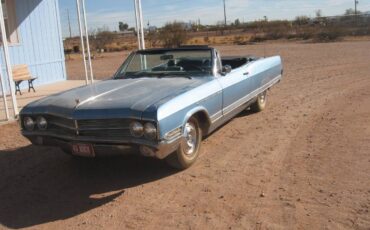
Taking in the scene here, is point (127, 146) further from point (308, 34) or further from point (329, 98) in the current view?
point (308, 34)

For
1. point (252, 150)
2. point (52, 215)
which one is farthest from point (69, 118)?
point (252, 150)

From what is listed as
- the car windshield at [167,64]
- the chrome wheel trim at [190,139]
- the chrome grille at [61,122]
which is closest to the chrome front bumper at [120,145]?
the chrome grille at [61,122]

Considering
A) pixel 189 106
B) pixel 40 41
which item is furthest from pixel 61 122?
pixel 40 41

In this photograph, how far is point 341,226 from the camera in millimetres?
3904

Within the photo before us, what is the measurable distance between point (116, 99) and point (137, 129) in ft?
2.04

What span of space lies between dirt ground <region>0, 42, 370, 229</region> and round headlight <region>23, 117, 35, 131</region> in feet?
2.10

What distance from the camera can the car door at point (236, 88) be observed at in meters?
6.46

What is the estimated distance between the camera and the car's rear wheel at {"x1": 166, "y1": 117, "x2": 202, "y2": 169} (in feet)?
17.5

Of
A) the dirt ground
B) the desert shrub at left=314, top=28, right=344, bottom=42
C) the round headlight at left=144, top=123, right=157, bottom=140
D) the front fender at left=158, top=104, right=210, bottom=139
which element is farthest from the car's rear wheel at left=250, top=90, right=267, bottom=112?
the desert shrub at left=314, top=28, right=344, bottom=42

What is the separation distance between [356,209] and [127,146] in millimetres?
2337

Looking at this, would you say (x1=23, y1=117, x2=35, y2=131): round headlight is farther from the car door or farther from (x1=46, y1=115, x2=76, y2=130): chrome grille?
the car door

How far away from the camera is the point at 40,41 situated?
13602mm

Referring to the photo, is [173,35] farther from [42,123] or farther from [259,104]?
[42,123]

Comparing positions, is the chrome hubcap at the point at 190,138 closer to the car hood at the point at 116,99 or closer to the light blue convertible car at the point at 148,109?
the light blue convertible car at the point at 148,109
